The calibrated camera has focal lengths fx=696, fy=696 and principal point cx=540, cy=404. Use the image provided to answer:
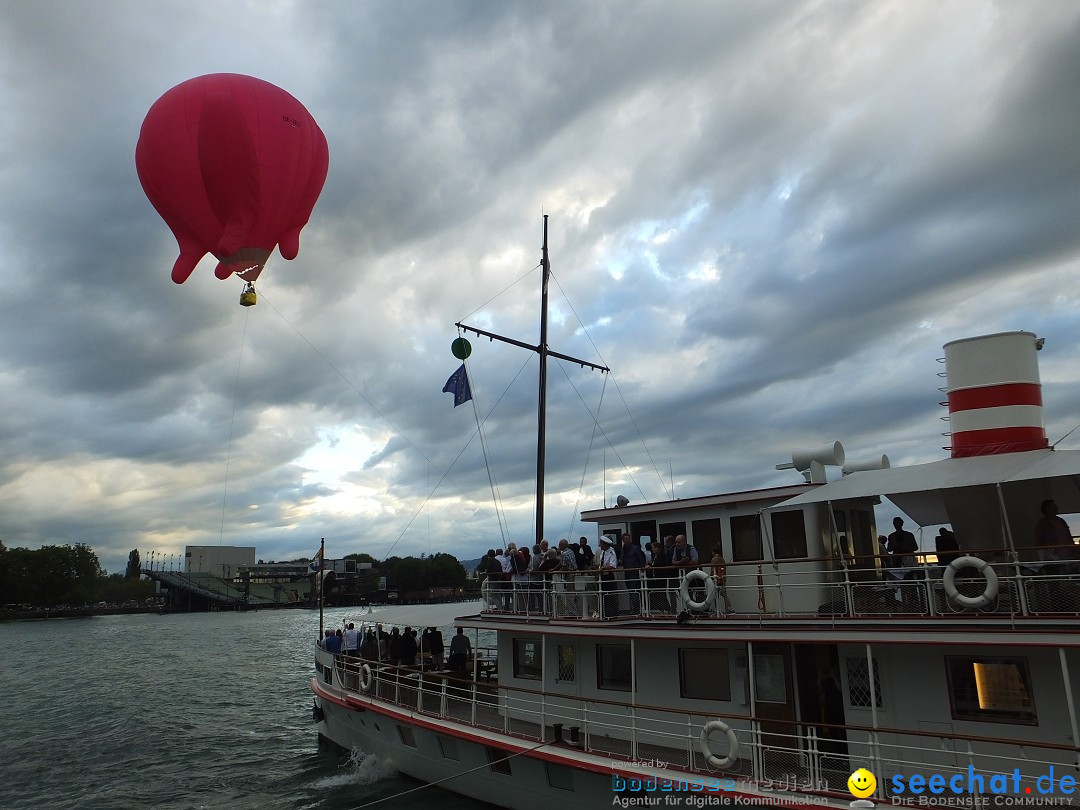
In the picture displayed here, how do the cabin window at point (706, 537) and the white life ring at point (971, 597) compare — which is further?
the cabin window at point (706, 537)

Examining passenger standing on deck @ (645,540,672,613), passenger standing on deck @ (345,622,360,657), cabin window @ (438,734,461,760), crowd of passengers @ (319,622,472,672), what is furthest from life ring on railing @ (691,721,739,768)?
passenger standing on deck @ (345,622,360,657)

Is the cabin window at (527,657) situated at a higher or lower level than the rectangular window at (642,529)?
lower

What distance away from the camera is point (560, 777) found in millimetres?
13711

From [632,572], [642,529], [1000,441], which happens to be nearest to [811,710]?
[632,572]

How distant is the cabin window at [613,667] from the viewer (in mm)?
14734

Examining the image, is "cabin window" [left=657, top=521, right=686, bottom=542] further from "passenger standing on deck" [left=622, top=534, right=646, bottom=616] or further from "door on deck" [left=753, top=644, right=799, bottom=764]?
"door on deck" [left=753, top=644, right=799, bottom=764]

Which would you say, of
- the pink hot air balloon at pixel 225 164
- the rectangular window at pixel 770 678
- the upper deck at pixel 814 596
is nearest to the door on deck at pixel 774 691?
the rectangular window at pixel 770 678

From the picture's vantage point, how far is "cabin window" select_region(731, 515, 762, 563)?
14258 mm

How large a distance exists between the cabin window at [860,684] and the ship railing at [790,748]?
48 centimetres

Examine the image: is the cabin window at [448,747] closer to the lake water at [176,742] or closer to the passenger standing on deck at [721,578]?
the lake water at [176,742]

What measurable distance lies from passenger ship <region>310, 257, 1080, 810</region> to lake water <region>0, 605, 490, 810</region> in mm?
3945

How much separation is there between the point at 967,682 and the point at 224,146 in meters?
19.8

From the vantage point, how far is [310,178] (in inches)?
780
